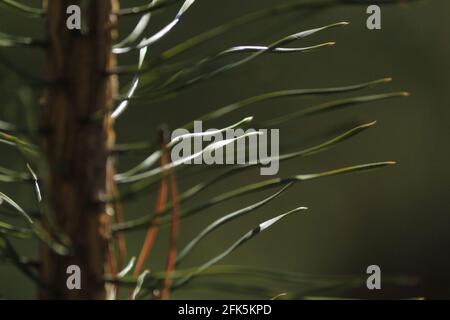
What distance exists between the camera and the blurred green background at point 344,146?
1.30 m

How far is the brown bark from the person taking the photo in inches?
14.9

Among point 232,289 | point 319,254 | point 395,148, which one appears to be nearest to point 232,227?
point 319,254

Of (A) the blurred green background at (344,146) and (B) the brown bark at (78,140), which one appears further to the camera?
(A) the blurred green background at (344,146)

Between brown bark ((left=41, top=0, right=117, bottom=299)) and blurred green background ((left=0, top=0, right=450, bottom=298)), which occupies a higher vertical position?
blurred green background ((left=0, top=0, right=450, bottom=298))

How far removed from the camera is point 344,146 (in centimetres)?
144

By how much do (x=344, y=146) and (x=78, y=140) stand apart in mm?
1087

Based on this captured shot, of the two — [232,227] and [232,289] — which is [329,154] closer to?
[232,227]

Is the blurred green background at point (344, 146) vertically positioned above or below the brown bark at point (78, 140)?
above

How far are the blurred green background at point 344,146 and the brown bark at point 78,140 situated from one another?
805mm

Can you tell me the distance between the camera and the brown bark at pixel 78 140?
378mm

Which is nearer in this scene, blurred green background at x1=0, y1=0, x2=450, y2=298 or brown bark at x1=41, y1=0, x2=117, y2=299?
brown bark at x1=41, y1=0, x2=117, y2=299

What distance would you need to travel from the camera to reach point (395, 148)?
151 cm

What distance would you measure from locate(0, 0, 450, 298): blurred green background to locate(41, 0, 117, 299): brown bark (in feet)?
2.64
